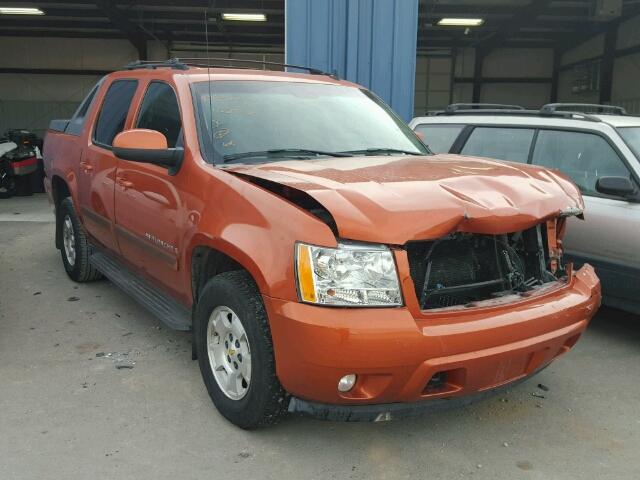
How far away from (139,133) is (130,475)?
1811 mm

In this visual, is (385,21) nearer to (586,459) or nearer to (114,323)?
(114,323)

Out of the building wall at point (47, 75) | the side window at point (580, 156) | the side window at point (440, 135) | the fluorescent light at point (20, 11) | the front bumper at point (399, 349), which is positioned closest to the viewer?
the front bumper at point (399, 349)

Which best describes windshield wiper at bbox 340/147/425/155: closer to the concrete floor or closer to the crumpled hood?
the crumpled hood

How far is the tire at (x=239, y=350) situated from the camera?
269 centimetres

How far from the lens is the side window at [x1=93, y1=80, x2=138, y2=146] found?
4441mm

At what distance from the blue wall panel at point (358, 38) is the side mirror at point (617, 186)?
4.03 m

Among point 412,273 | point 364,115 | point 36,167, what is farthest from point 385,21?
point 36,167

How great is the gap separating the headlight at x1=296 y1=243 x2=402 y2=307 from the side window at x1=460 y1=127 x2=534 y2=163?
3.17 meters

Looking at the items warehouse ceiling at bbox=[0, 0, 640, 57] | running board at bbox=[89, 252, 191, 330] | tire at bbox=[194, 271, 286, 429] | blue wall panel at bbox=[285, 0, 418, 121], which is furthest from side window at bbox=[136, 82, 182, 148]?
warehouse ceiling at bbox=[0, 0, 640, 57]

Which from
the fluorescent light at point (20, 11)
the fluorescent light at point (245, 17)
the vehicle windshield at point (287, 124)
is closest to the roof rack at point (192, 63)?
the vehicle windshield at point (287, 124)

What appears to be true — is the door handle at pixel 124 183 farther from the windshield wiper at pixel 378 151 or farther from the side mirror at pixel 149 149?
the windshield wiper at pixel 378 151

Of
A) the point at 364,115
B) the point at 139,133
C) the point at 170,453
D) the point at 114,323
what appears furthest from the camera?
the point at 114,323

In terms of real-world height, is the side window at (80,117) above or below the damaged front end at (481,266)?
above

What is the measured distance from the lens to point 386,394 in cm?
249
